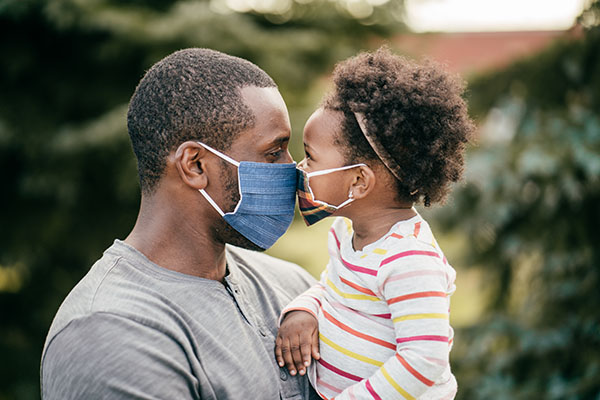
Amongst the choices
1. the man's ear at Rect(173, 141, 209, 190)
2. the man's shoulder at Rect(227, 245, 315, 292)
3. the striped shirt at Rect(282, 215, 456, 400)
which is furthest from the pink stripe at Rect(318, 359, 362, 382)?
the man's ear at Rect(173, 141, 209, 190)

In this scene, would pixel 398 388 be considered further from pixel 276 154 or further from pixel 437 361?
pixel 276 154

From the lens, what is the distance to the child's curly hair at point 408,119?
198 centimetres

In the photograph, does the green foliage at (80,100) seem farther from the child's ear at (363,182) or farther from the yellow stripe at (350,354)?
the yellow stripe at (350,354)

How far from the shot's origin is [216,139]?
2.04 m

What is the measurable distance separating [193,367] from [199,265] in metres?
0.40

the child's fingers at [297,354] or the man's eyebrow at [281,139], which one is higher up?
the man's eyebrow at [281,139]

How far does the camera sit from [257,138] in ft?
6.79

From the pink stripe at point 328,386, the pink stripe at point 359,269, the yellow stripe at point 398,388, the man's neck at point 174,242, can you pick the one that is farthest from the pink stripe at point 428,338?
the man's neck at point 174,242

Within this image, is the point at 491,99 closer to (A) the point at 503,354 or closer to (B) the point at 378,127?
(A) the point at 503,354

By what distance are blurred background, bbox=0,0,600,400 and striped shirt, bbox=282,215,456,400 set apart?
1995 mm

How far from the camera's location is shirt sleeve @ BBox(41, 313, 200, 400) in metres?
1.58

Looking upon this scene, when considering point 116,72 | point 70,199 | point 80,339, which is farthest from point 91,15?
point 80,339

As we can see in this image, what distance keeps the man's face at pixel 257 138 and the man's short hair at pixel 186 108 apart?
25 millimetres

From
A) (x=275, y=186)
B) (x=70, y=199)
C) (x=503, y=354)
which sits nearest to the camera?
(x=275, y=186)
